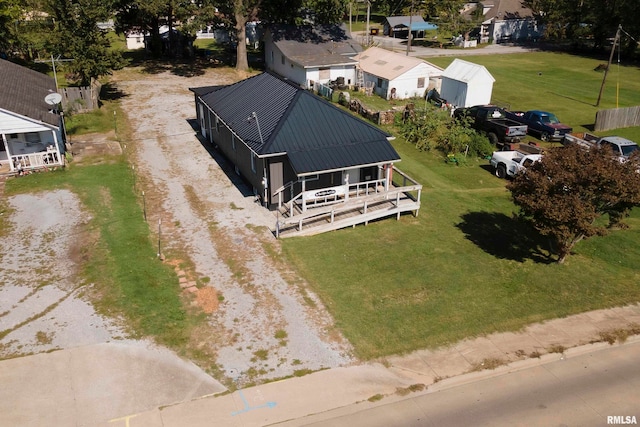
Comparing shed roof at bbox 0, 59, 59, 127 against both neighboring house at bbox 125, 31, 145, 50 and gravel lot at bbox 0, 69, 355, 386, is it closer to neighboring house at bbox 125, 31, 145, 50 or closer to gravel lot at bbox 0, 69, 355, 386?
gravel lot at bbox 0, 69, 355, 386

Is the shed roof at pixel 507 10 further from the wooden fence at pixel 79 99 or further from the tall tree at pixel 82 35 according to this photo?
the wooden fence at pixel 79 99

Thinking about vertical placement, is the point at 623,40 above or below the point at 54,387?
above

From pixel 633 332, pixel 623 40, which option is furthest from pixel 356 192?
pixel 623 40

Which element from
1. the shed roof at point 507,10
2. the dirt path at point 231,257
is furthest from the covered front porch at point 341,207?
the shed roof at point 507,10

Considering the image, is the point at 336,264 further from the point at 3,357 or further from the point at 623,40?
the point at 623,40

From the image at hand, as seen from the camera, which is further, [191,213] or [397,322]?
[191,213]

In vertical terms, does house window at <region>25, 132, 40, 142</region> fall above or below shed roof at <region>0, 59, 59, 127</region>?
below

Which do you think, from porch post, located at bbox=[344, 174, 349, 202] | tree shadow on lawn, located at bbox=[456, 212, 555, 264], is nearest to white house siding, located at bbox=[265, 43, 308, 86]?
porch post, located at bbox=[344, 174, 349, 202]
